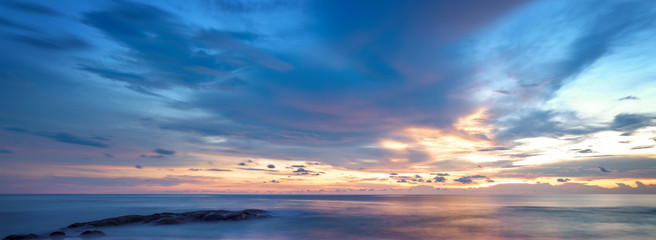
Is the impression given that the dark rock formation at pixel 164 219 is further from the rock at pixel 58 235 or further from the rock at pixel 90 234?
the rock at pixel 90 234

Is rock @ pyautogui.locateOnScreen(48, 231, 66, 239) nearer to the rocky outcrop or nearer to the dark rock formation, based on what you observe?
the rocky outcrop

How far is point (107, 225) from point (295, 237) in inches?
794

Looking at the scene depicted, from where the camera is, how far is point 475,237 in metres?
30.9

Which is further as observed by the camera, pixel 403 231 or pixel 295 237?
pixel 403 231

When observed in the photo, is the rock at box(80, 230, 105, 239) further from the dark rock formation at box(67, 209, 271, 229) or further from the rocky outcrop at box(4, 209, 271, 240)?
the dark rock formation at box(67, 209, 271, 229)

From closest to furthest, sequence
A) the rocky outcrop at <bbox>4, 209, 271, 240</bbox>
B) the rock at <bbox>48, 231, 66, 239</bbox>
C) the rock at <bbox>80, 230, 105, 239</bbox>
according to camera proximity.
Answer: the rock at <bbox>80, 230, 105, 239</bbox>
the rock at <bbox>48, 231, 66, 239</bbox>
the rocky outcrop at <bbox>4, 209, 271, 240</bbox>

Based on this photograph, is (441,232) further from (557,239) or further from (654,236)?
(654,236)

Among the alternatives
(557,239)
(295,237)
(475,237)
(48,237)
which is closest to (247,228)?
(295,237)

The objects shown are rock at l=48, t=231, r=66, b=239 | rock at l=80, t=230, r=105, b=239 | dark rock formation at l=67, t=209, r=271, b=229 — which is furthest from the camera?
dark rock formation at l=67, t=209, r=271, b=229

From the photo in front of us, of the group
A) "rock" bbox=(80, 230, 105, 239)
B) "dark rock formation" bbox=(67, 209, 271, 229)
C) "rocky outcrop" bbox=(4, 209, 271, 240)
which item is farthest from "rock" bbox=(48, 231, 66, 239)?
"dark rock formation" bbox=(67, 209, 271, 229)

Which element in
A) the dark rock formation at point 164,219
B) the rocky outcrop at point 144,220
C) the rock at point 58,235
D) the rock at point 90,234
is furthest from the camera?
the dark rock formation at point 164,219

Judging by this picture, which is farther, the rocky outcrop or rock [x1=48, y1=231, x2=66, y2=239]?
the rocky outcrop

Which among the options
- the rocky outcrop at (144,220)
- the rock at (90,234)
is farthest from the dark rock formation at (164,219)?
the rock at (90,234)

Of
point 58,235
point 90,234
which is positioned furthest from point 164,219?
point 58,235
